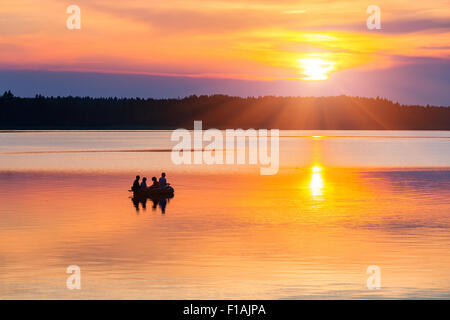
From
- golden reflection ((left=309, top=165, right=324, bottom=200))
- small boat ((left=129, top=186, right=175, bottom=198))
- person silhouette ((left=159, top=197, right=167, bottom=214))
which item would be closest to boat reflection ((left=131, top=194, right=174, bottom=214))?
person silhouette ((left=159, top=197, right=167, bottom=214))

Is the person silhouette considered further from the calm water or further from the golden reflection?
the golden reflection

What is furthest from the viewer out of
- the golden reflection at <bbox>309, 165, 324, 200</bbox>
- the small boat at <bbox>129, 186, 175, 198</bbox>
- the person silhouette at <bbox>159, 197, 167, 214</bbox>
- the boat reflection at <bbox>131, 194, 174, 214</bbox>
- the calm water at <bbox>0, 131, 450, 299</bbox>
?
the golden reflection at <bbox>309, 165, 324, 200</bbox>

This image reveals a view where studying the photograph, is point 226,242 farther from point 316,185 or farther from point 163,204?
point 316,185

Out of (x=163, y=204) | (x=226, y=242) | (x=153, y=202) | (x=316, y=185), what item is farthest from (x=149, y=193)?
(x=316, y=185)

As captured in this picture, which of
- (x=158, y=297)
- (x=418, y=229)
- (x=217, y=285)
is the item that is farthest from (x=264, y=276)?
(x=418, y=229)

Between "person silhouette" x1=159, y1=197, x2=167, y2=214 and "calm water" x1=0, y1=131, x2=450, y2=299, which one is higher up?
"person silhouette" x1=159, y1=197, x2=167, y2=214

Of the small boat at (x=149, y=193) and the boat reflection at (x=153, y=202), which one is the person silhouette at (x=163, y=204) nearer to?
the boat reflection at (x=153, y=202)

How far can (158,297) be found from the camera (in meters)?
18.4

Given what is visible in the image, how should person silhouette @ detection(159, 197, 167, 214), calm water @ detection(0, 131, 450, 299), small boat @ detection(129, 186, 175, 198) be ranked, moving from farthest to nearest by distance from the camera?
small boat @ detection(129, 186, 175, 198) → person silhouette @ detection(159, 197, 167, 214) → calm water @ detection(0, 131, 450, 299)

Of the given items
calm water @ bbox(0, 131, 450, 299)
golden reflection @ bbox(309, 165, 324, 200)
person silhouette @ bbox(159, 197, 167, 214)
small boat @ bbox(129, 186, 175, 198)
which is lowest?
calm water @ bbox(0, 131, 450, 299)

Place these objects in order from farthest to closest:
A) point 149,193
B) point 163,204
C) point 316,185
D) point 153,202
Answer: point 316,185 < point 149,193 < point 153,202 < point 163,204
